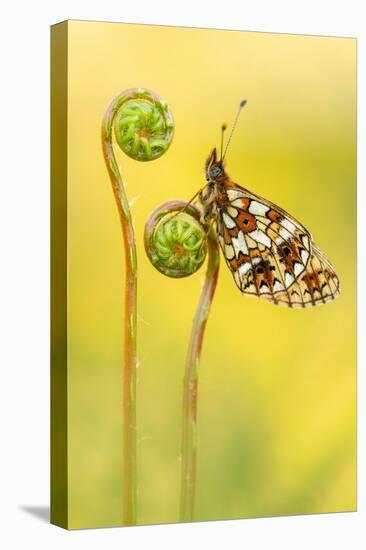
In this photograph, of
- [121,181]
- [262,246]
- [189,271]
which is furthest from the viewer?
[262,246]

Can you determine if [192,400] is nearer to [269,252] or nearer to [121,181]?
[269,252]

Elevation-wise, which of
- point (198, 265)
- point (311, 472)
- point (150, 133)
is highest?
point (150, 133)

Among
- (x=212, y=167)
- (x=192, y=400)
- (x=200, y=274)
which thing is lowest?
(x=192, y=400)

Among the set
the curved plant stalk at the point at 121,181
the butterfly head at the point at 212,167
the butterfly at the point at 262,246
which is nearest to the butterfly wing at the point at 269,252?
the butterfly at the point at 262,246

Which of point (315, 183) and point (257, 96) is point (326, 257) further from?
point (257, 96)

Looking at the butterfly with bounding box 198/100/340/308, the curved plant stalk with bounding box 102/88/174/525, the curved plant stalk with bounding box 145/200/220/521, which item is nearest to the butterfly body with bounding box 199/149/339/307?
the butterfly with bounding box 198/100/340/308

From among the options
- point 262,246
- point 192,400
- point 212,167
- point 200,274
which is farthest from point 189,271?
point 192,400

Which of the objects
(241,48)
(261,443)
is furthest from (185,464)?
(241,48)

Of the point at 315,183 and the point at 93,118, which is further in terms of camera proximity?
the point at 315,183
